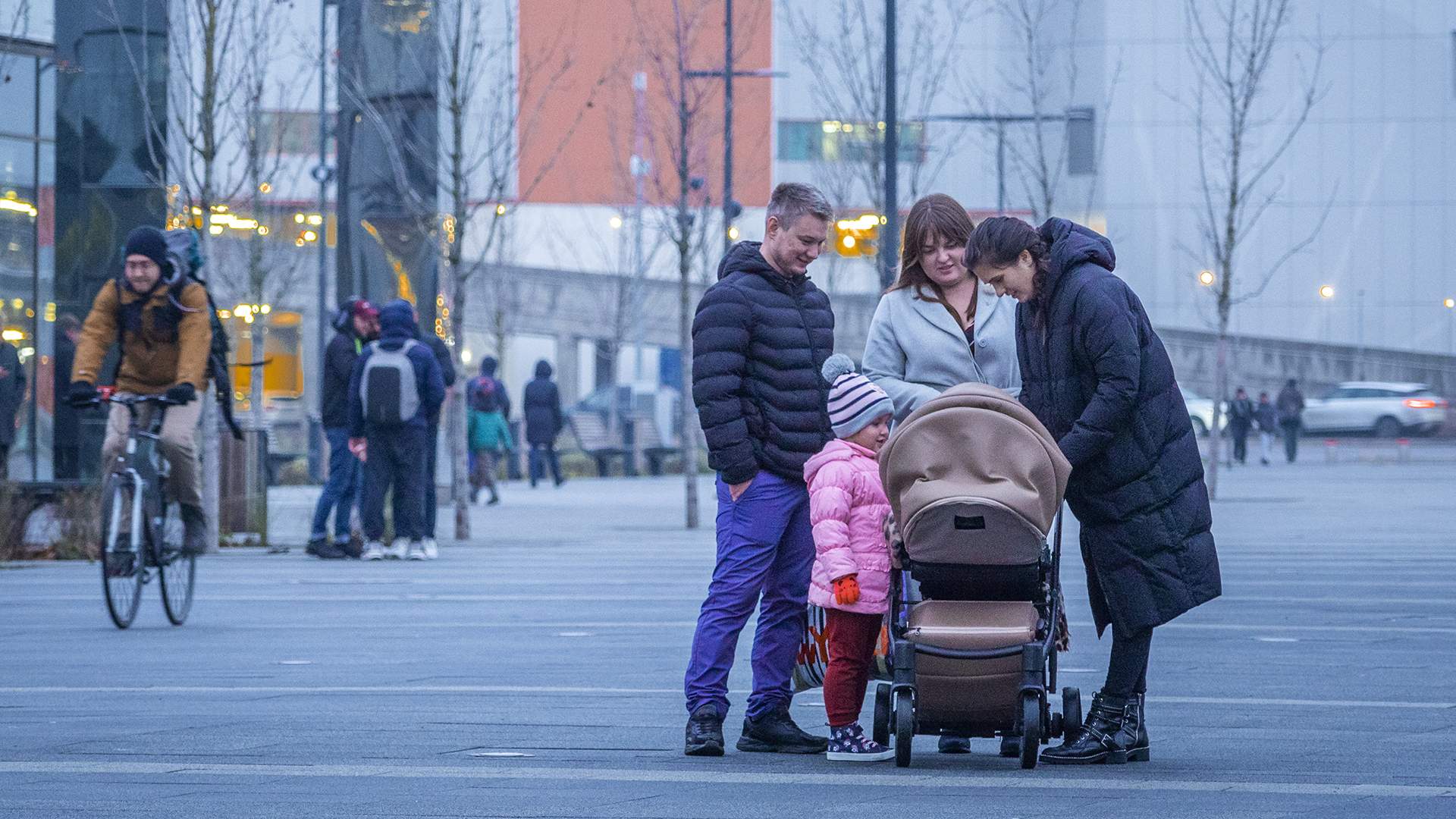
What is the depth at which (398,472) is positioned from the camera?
16.4m

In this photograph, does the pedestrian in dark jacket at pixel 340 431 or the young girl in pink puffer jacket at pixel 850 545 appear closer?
the young girl in pink puffer jacket at pixel 850 545

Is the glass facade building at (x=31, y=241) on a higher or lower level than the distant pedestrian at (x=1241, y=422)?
higher

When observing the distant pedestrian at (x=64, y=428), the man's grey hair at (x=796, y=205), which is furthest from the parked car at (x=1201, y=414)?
the man's grey hair at (x=796, y=205)

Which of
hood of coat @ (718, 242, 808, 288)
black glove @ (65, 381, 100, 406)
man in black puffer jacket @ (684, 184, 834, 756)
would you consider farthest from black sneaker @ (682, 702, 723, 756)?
black glove @ (65, 381, 100, 406)

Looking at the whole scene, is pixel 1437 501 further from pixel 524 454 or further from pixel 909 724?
pixel 909 724

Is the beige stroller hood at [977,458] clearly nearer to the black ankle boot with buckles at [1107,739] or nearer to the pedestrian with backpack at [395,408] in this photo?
the black ankle boot with buckles at [1107,739]

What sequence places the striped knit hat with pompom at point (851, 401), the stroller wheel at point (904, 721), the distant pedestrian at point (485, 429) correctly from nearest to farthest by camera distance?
the stroller wheel at point (904, 721)
the striped knit hat with pompom at point (851, 401)
the distant pedestrian at point (485, 429)

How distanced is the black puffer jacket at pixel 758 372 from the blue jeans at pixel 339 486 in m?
10.4

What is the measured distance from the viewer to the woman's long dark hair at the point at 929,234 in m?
6.98

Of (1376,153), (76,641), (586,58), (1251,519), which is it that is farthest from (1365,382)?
(76,641)

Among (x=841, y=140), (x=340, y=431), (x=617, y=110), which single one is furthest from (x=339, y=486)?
(x=617, y=110)

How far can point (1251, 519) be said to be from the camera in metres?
22.2

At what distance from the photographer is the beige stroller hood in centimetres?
638

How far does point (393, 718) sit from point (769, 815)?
2341mm
